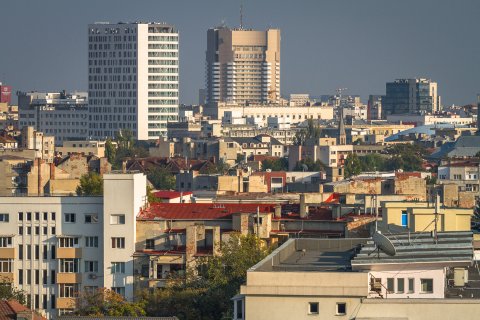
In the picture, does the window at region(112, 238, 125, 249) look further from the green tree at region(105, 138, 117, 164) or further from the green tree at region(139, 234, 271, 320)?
the green tree at region(105, 138, 117, 164)

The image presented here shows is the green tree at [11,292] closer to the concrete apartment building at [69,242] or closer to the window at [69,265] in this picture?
the concrete apartment building at [69,242]

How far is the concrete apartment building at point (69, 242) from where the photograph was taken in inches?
1969

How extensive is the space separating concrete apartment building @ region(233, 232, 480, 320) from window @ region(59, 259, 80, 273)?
70.6 feet

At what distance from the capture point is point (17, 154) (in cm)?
11912

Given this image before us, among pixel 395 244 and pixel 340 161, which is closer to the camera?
pixel 395 244

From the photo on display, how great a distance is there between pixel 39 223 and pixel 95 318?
19.2m

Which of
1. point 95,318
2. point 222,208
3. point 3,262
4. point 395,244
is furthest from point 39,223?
point 395,244

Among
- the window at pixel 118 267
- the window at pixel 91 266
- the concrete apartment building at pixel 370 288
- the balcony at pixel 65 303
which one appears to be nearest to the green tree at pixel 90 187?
the window at pixel 91 266

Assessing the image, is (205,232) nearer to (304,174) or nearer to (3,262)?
(3,262)

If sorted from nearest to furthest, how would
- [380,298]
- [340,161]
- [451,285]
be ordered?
[380,298]
[451,285]
[340,161]

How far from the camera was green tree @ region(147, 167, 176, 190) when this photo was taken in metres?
117

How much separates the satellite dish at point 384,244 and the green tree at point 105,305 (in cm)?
988

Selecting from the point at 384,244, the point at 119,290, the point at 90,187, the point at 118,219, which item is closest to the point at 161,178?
the point at 90,187

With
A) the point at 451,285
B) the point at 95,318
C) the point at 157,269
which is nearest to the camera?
the point at 451,285
